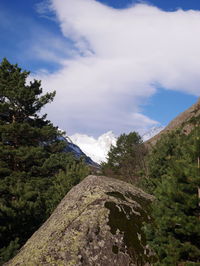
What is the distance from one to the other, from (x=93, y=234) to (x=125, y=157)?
158 feet

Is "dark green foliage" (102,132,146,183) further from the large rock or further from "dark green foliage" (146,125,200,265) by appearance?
"dark green foliage" (146,125,200,265)

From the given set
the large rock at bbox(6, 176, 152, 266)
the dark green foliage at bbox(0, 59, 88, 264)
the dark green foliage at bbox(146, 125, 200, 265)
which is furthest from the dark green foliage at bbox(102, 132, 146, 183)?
the dark green foliage at bbox(146, 125, 200, 265)

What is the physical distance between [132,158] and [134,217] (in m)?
44.5

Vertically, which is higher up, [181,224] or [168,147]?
[168,147]

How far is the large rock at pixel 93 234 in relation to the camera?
8.35 metres

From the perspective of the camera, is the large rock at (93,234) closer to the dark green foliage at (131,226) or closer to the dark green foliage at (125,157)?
the dark green foliage at (131,226)

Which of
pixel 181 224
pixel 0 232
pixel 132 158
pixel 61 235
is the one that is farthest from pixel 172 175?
pixel 132 158

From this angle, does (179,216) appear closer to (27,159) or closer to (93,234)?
(93,234)

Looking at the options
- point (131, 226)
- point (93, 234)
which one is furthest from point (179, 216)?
point (93, 234)

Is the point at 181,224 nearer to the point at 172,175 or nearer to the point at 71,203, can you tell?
the point at 172,175

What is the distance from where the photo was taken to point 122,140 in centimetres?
5950

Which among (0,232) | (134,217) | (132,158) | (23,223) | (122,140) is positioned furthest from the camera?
(122,140)

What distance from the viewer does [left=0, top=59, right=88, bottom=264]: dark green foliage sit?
68.3 ft

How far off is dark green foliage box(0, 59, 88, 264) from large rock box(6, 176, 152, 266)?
10807 millimetres
